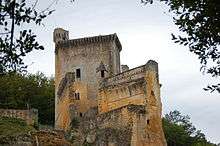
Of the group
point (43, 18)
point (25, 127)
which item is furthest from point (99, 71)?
point (43, 18)

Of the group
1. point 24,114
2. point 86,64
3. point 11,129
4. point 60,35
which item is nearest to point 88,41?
point 86,64

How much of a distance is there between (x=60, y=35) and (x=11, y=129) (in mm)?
14640

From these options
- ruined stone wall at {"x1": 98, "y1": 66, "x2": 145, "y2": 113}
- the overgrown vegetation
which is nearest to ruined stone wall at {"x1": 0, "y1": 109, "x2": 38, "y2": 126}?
the overgrown vegetation

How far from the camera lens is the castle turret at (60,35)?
53.2m

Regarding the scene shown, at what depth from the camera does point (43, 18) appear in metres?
10.0

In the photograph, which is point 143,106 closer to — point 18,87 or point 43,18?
point 18,87

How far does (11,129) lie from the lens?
4116 centimetres

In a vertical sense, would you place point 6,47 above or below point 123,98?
below

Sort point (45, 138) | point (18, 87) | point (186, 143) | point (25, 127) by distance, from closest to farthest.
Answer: point (45, 138) → point (25, 127) → point (18, 87) → point (186, 143)

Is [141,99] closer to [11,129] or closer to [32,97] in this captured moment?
[11,129]

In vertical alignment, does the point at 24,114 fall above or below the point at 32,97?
below

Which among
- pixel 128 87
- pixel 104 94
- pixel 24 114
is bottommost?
pixel 24 114

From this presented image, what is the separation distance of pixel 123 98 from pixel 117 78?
76.9 inches

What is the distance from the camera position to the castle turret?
53.2 meters
